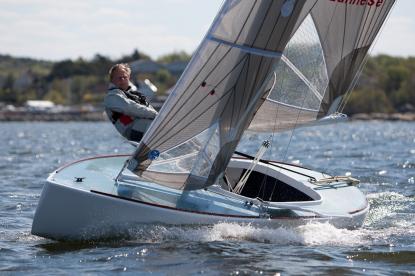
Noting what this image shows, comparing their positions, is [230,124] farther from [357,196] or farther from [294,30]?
[357,196]

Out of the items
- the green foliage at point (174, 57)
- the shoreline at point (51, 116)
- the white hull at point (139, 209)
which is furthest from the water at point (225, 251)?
the green foliage at point (174, 57)

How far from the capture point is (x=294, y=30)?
28.4 ft

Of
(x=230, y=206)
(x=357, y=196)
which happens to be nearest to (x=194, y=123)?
(x=230, y=206)

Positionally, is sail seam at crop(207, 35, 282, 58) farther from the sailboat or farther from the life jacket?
the life jacket

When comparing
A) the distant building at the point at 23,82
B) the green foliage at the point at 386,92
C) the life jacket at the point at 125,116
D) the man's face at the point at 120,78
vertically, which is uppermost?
the green foliage at the point at 386,92

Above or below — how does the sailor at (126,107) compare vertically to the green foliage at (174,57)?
below

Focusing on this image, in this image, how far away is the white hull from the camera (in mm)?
7332

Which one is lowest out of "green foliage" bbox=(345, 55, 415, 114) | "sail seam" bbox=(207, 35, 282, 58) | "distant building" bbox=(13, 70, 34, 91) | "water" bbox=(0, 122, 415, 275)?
"water" bbox=(0, 122, 415, 275)

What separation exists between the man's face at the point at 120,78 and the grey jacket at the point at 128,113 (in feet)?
0.23

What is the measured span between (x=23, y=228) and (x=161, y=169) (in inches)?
72.7

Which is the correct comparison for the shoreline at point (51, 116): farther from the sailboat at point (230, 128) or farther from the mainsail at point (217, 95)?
the mainsail at point (217, 95)

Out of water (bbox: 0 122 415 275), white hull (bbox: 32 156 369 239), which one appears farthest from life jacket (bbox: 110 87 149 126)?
water (bbox: 0 122 415 275)

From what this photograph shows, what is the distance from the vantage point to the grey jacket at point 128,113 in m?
8.38

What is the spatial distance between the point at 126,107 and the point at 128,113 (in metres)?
0.10
